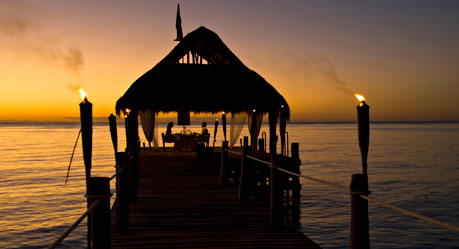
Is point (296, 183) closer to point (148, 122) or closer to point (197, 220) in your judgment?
point (148, 122)

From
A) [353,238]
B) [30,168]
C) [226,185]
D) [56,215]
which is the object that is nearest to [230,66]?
[226,185]

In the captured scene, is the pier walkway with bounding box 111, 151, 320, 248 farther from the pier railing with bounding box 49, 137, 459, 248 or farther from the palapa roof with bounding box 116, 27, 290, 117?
the palapa roof with bounding box 116, 27, 290, 117

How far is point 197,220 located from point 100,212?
2.96 metres

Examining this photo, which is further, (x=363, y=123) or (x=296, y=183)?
(x=296, y=183)

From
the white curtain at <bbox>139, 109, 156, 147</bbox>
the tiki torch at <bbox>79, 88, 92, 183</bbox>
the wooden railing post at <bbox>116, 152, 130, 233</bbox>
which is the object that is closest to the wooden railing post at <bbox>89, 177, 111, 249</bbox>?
the tiki torch at <bbox>79, 88, 92, 183</bbox>

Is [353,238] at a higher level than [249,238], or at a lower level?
higher

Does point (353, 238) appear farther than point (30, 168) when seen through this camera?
No

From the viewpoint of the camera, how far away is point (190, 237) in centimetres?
617

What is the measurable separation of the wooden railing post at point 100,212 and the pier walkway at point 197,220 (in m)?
1.11

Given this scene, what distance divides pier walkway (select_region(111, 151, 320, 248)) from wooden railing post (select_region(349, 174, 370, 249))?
1553mm

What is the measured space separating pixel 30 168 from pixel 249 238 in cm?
2488

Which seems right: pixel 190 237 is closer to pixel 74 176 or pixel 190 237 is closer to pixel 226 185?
pixel 226 185

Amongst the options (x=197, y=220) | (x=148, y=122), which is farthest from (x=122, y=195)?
(x=148, y=122)

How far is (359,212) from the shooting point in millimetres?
4129
